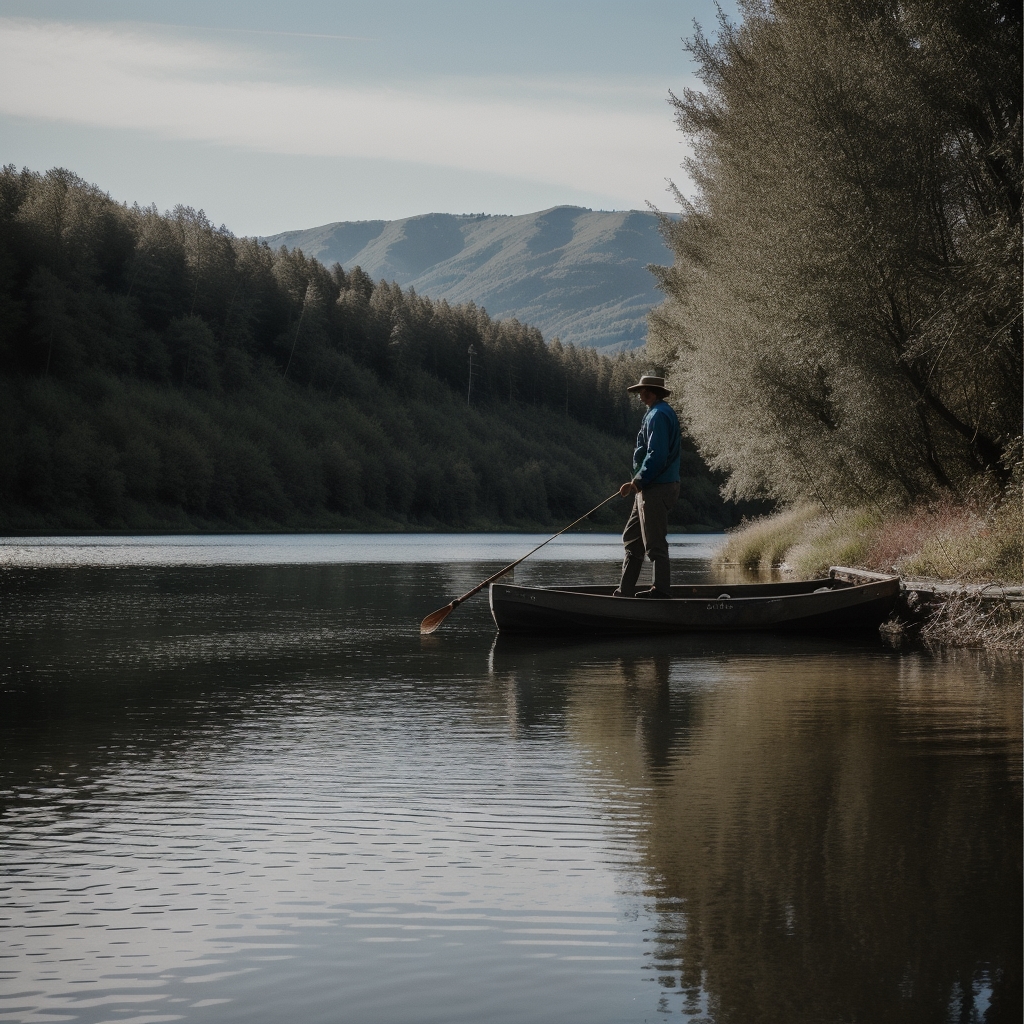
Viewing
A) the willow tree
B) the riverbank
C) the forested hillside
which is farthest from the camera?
the forested hillside

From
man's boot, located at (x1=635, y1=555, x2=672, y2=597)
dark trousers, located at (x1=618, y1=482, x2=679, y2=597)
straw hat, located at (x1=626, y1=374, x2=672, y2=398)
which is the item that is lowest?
man's boot, located at (x1=635, y1=555, x2=672, y2=597)

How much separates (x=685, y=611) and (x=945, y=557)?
4.27m

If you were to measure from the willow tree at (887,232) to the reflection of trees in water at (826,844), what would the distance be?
31.4 ft

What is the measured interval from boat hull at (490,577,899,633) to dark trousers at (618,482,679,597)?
43cm

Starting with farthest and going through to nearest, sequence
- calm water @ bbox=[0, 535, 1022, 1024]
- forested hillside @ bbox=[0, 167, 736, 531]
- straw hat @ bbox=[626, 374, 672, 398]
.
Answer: forested hillside @ bbox=[0, 167, 736, 531] → straw hat @ bbox=[626, 374, 672, 398] → calm water @ bbox=[0, 535, 1022, 1024]

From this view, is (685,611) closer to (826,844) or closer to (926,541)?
(926,541)

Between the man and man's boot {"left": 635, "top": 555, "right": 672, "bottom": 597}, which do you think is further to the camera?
man's boot {"left": 635, "top": 555, "right": 672, "bottom": 597}

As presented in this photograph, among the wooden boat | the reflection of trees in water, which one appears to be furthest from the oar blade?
the reflection of trees in water

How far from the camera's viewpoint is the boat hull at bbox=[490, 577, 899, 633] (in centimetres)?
1748

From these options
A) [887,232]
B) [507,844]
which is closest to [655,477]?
[887,232]

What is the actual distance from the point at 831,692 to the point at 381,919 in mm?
7630

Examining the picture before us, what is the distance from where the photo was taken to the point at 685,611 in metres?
17.8

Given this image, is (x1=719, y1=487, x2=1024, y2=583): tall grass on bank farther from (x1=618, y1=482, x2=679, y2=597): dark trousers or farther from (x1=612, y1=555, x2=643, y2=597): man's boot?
(x1=612, y1=555, x2=643, y2=597): man's boot

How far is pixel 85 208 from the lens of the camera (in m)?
97.1
